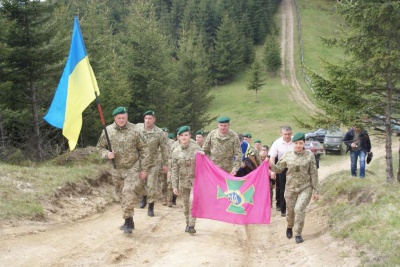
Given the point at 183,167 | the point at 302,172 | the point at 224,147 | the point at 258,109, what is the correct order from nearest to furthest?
the point at 302,172, the point at 183,167, the point at 224,147, the point at 258,109

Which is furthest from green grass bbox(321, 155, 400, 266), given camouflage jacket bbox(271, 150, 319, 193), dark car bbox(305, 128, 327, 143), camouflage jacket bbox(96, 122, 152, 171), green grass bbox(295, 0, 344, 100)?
green grass bbox(295, 0, 344, 100)

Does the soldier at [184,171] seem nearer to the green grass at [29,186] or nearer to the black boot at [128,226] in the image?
the black boot at [128,226]

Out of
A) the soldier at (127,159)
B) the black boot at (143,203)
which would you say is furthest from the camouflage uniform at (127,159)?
the black boot at (143,203)

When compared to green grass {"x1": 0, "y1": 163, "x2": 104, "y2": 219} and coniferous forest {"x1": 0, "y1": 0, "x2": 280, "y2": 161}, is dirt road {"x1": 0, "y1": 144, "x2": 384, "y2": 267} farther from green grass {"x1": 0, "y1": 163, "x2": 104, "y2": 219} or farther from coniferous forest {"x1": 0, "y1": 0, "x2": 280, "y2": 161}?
coniferous forest {"x1": 0, "y1": 0, "x2": 280, "y2": 161}

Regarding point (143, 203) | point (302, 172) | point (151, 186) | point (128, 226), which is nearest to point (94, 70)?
point (143, 203)

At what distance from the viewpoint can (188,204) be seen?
9703 millimetres

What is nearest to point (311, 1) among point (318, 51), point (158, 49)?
point (318, 51)

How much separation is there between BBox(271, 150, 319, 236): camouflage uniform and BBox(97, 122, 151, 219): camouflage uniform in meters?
2.93

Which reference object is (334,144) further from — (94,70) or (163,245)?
(163,245)

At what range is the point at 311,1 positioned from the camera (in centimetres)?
12475

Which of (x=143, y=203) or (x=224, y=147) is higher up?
(x=224, y=147)

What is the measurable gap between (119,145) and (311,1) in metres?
126

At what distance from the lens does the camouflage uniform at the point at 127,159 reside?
29.5 feet

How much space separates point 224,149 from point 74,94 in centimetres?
367
